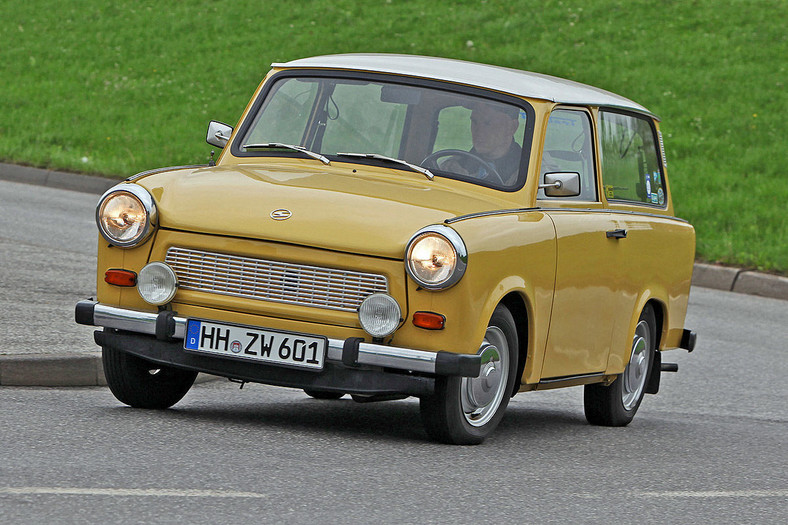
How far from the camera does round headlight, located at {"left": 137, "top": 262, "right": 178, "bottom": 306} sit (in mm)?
5867

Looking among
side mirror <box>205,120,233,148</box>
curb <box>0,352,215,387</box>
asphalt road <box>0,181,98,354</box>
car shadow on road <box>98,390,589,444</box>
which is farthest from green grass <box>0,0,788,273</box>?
curb <box>0,352,215,387</box>

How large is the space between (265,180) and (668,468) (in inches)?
88.7

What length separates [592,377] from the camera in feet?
23.3

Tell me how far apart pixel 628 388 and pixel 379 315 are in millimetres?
2693

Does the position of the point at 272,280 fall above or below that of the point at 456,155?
below

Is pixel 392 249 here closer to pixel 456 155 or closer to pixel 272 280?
pixel 272 280

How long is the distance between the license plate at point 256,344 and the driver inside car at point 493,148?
1408 millimetres

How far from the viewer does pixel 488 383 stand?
6.04 metres

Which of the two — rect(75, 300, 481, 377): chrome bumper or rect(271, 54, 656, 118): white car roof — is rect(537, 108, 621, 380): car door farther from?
rect(75, 300, 481, 377): chrome bumper

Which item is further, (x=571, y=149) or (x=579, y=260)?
(x=571, y=149)

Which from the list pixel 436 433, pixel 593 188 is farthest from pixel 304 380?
pixel 593 188

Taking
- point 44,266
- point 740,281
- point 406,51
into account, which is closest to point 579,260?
point 44,266

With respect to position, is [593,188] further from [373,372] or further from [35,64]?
[35,64]

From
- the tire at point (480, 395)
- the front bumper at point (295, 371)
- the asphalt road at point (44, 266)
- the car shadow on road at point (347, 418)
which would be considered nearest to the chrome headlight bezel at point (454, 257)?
the front bumper at point (295, 371)
